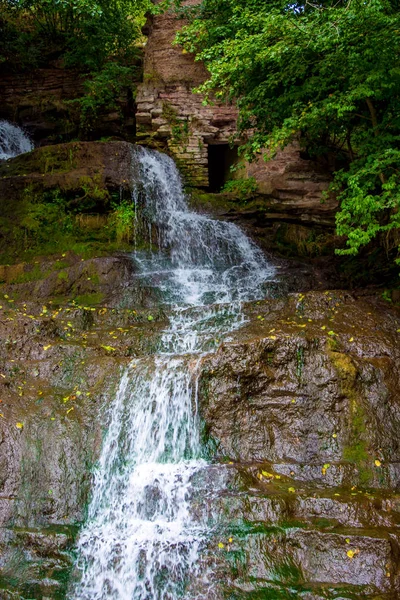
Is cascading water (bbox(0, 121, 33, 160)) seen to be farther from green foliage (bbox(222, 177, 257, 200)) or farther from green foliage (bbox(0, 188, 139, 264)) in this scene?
green foliage (bbox(222, 177, 257, 200))

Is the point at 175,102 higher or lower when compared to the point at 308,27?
higher

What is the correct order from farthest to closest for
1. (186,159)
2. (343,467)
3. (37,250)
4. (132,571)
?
(186,159) < (37,250) < (343,467) < (132,571)

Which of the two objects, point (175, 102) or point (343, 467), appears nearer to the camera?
point (343, 467)

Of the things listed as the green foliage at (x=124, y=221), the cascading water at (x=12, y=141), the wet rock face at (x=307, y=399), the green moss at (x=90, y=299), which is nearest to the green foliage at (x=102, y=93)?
the cascading water at (x=12, y=141)

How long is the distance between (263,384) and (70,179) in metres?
6.98

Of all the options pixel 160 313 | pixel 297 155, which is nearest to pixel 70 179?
pixel 160 313

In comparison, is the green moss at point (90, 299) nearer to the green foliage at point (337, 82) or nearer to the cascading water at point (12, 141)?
the green foliage at point (337, 82)

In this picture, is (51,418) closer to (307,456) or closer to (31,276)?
(307,456)

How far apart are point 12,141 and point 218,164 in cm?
603

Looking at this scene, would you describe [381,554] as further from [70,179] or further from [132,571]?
[70,179]

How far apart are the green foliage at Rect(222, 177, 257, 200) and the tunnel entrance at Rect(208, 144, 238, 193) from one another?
236 cm

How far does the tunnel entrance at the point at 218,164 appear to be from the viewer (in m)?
14.3

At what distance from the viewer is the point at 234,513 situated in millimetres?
4953

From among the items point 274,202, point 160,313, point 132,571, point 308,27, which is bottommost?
point 132,571
